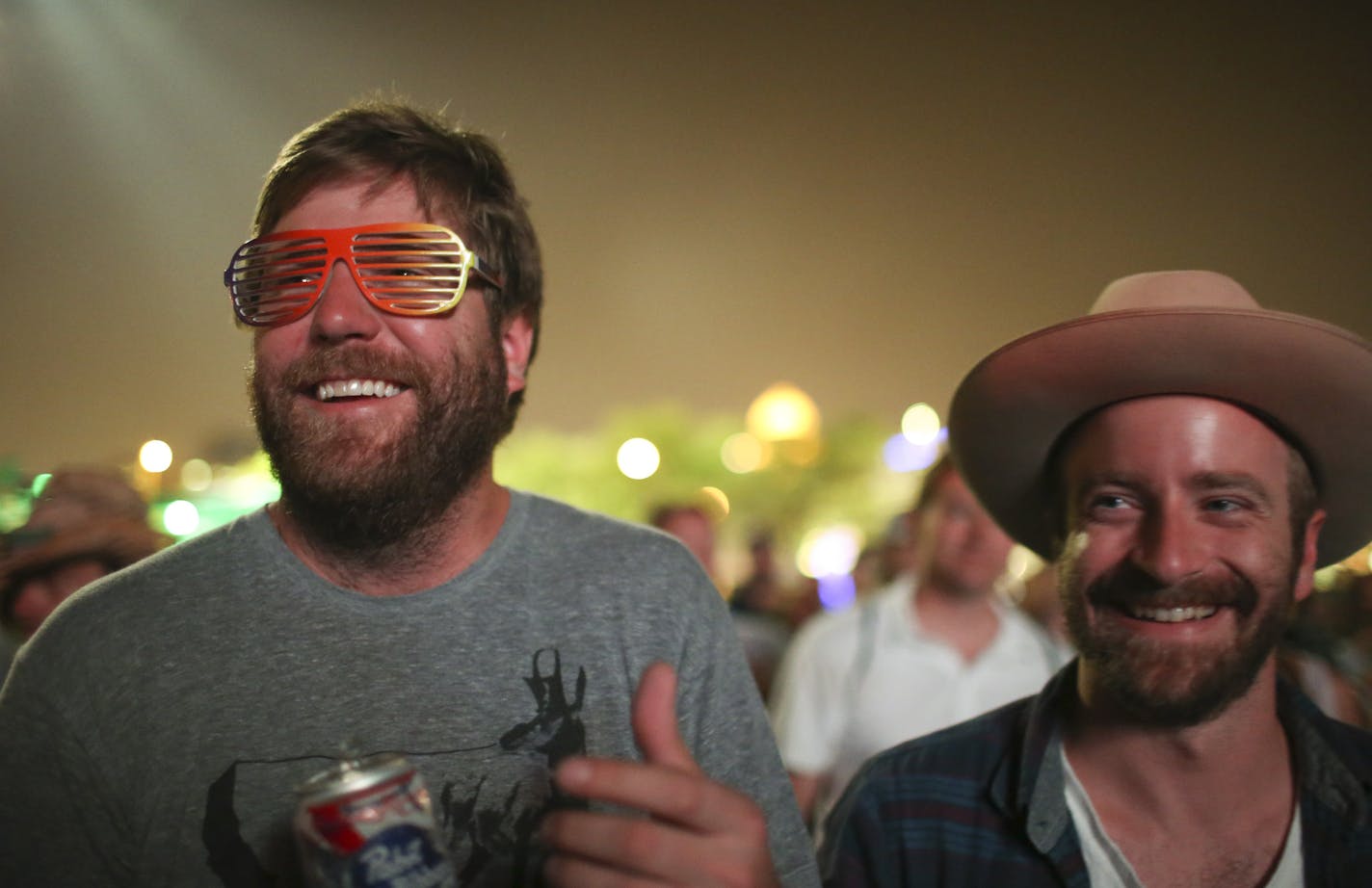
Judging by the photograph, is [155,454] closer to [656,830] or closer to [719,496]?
[656,830]

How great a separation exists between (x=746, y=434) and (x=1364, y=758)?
6074 centimetres

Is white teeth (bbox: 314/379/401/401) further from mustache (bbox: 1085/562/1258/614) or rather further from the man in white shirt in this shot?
the man in white shirt

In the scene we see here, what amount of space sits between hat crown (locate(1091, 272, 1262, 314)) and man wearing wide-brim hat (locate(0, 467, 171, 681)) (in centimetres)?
359

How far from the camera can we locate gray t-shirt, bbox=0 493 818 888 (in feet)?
5.70

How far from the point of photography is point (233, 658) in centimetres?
185

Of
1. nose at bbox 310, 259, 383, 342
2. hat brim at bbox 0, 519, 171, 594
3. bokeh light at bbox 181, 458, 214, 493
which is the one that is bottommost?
bokeh light at bbox 181, 458, 214, 493

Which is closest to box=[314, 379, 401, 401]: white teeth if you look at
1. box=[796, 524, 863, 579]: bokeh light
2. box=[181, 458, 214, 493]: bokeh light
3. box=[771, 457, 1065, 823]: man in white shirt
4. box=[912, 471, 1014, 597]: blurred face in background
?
box=[771, 457, 1065, 823]: man in white shirt

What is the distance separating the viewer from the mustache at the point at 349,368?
6.35 feet

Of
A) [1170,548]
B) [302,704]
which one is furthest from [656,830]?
[1170,548]

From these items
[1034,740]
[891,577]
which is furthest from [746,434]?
[1034,740]

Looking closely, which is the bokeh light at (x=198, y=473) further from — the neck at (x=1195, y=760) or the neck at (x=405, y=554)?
the neck at (x=1195, y=760)

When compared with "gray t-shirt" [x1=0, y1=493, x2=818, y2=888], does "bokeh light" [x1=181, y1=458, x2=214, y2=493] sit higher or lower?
lower

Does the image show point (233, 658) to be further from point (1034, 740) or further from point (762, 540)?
point (762, 540)

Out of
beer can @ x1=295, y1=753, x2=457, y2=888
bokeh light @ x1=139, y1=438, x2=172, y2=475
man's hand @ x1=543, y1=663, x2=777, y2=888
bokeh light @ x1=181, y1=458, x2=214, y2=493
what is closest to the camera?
man's hand @ x1=543, y1=663, x2=777, y2=888
